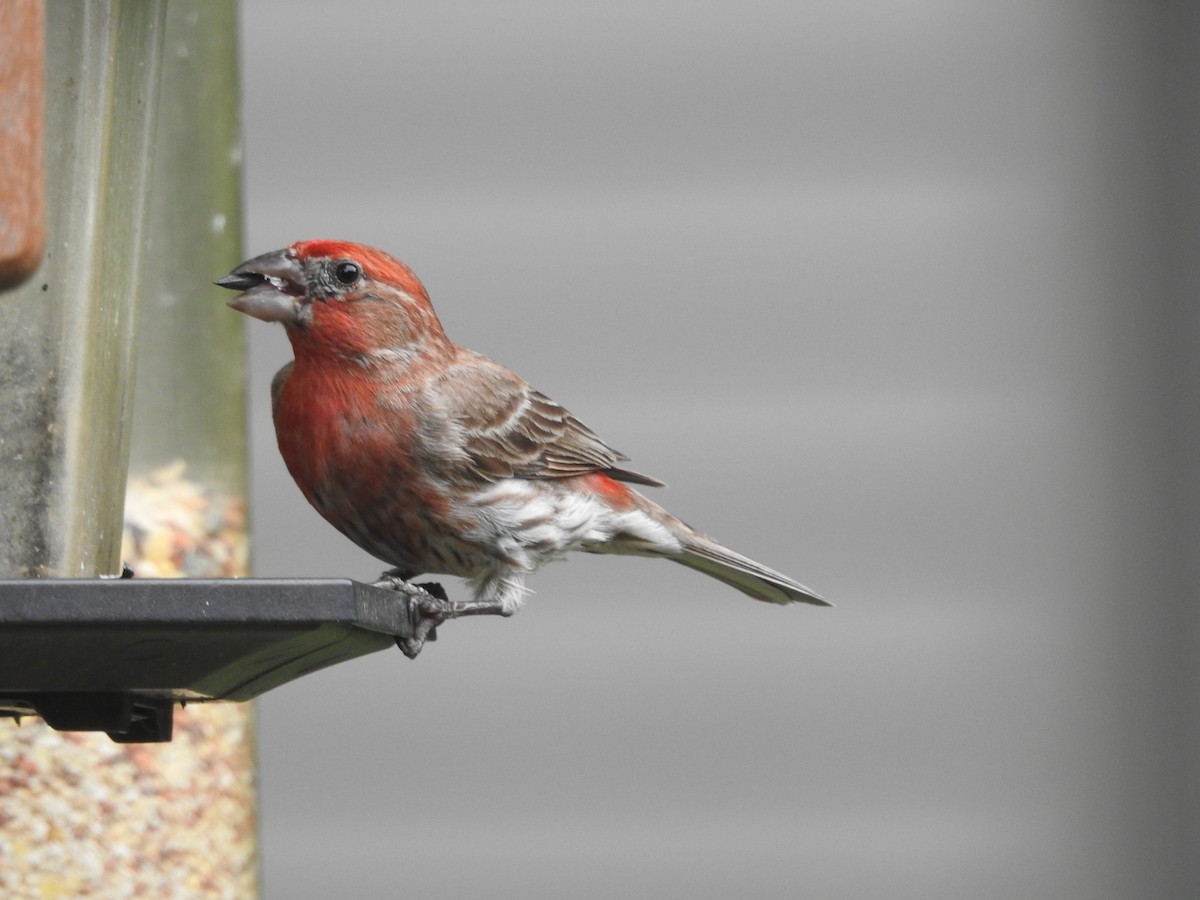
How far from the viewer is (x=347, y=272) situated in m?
3.30

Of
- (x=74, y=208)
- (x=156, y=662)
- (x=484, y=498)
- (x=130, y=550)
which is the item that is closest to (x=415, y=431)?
(x=484, y=498)

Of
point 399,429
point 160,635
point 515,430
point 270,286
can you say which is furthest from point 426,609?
point 160,635

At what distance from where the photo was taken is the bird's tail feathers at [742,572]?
404cm

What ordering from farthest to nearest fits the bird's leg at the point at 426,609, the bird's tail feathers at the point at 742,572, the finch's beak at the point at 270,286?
the bird's tail feathers at the point at 742,572
the finch's beak at the point at 270,286
the bird's leg at the point at 426,609

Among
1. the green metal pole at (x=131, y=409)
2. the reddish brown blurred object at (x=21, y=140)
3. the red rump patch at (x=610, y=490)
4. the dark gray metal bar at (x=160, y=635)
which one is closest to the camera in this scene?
the reddish brown blurred object at (x=21, y=140)

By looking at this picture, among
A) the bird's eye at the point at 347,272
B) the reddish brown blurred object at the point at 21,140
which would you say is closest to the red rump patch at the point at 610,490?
the bird's eye at the point at 347,272

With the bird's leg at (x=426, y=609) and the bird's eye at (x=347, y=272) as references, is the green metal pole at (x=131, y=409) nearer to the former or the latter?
the bird's eye at (x=347, y=272)

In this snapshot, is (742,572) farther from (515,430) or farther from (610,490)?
(515,430)

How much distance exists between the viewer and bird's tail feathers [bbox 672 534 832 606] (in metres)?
4.04

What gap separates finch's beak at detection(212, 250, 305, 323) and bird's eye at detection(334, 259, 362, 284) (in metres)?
0.07

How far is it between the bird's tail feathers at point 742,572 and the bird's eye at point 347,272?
1112 millimetres

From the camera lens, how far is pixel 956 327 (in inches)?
189

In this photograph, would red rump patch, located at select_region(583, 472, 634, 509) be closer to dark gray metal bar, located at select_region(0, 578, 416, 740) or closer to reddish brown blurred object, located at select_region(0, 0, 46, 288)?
dark gray metal bar, located at select_region(0, 578, 416, 740)

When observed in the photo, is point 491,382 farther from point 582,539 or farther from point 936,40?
point 936,40
